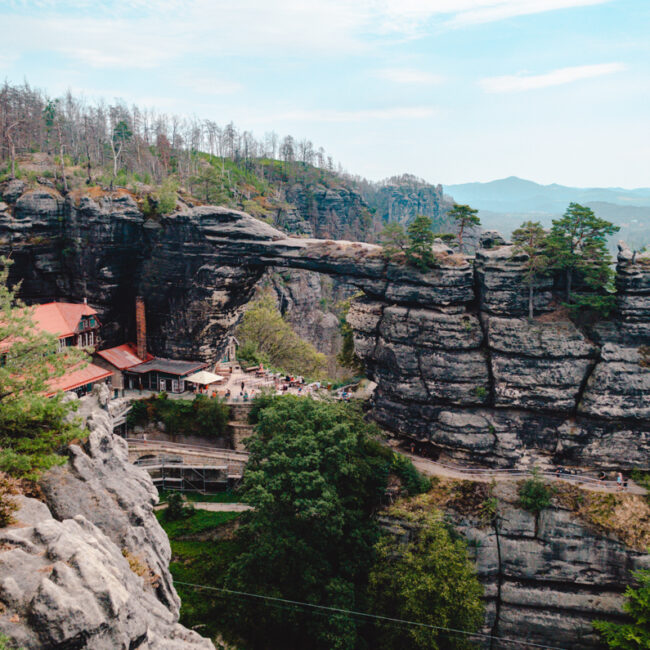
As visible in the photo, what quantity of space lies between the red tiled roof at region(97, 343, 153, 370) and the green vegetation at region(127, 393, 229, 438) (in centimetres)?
396

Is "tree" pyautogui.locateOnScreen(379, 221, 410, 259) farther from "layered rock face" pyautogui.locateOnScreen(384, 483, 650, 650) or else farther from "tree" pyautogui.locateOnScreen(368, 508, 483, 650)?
"tree" pyautogui.locateOnScreen(368, 508, 483, 650)

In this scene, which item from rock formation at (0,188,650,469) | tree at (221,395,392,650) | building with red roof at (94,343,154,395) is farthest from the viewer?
building with red roof at (94,343,154,395)

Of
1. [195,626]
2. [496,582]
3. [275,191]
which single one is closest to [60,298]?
[195,626]

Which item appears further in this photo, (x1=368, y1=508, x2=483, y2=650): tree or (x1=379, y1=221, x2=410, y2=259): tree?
(x1=379, y1=221, x2=410, y2=259): tree

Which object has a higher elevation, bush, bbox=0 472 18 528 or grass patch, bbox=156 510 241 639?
bush, bbox=0 472 18 528

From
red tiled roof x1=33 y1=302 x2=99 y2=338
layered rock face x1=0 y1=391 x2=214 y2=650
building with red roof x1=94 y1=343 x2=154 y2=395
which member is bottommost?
building with red roof x1=94 y1=343 x2=154 y2=395

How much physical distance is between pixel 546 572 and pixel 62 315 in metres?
35.0

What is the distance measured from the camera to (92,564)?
33.5 feet

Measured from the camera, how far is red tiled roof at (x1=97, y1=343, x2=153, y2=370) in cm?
3888

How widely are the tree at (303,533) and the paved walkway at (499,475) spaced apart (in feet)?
18.4

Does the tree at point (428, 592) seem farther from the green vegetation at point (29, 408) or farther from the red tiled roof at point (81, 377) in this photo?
the red tiled roof at point (81, 377)

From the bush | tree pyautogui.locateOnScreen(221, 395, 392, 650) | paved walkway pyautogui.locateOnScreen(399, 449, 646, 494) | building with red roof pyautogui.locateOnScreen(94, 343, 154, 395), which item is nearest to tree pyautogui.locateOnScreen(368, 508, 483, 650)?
tree pyautogui.locateOnScreen(221, 395, 392, 650)

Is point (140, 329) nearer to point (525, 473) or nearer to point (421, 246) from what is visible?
point (421, 246)

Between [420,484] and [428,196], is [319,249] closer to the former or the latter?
[420,484]
